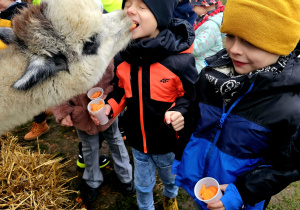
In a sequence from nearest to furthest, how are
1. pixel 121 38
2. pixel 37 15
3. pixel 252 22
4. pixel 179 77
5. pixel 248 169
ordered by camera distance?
1. pixel 252 22
2. pixel 248 169
3. pixel 37 15
4. pixel 179 77
5. pixel 121 38

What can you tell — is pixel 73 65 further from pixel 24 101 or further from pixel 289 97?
pixel 289 97

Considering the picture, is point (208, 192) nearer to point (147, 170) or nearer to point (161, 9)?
point (147, 170)

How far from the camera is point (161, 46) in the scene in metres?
1.90

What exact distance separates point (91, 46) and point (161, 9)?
2.23 ft

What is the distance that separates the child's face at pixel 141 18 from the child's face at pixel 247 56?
2.39 feet

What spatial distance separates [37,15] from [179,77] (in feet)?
4.14

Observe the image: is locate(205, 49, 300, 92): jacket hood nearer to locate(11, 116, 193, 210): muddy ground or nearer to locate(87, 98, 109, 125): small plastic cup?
locate(87, 98, 109, 125): small plastic cup

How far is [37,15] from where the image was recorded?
186 cm

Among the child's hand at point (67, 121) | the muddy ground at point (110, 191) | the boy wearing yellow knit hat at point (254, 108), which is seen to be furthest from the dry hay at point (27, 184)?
the boy wearing yellow knit hat at point (254, 108)

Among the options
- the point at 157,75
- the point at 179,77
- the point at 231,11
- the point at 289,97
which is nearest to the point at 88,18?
the point at 157,75

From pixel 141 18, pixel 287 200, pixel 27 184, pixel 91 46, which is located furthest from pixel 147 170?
pixel 287 200

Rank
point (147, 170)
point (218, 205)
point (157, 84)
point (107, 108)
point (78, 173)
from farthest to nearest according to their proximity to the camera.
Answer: point (78, 173) < point (147, 170) < point (107, 108) < point (157, 84) < point (218, 205)

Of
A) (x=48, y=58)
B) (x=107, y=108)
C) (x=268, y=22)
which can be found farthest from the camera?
(x=107, y=108)

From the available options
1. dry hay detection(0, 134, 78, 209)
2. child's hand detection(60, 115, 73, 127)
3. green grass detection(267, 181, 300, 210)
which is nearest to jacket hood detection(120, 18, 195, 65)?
child's hand detection(60, 115, 73, 127)
